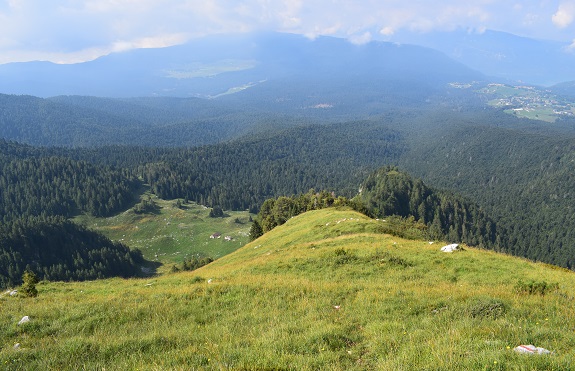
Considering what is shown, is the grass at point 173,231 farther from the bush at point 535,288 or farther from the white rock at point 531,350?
the white rock at point 531,350

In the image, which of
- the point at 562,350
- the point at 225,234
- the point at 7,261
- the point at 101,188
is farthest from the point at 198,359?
the point at 101,188

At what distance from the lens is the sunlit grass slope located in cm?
750

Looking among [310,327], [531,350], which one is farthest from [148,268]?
[531,350]

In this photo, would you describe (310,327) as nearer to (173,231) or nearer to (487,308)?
(487,308)

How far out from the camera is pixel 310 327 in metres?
10.1

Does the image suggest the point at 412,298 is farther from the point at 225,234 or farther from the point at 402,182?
the point at 402,182

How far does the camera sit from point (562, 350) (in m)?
7.07

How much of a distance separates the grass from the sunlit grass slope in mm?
90676

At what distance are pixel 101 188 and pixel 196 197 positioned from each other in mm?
53838

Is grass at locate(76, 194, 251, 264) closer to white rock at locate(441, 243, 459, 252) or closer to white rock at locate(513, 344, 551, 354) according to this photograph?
white rock at locate(441, 243, 459, 252)

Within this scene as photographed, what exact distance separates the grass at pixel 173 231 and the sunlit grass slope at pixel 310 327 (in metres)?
90.7

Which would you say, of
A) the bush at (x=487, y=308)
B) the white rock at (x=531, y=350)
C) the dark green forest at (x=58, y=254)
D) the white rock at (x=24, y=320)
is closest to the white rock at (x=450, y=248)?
the bush at (x=487, y=308)

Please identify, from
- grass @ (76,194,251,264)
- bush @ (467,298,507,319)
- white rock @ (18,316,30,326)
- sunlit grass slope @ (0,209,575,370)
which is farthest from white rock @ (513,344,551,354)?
grass @ (76,194,251,264)

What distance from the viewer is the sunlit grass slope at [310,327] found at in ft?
24.6
